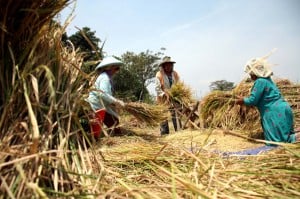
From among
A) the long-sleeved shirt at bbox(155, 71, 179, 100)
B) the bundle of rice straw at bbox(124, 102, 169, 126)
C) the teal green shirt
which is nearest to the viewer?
the teal green shirt

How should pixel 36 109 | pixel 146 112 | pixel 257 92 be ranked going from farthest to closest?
1. pixel 146 112
2. pixel 257 92
3. pixel 36 109

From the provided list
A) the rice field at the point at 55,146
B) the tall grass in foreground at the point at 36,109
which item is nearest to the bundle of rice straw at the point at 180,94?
the rice field at the point at 55,146

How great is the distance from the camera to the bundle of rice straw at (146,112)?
516 cm

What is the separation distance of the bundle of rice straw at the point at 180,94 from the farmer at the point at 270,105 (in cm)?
194

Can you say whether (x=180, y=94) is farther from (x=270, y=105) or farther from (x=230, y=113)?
(x=270, y=105)

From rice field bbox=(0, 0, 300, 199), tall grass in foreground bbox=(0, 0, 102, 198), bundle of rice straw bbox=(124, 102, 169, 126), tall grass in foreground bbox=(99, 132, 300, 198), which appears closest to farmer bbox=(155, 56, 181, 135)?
bundle of rice straw bbox=(124, 102, 169, 126)

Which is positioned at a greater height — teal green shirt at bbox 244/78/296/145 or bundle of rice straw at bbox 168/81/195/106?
bundle of rice straw at bbox 168/81/195/106

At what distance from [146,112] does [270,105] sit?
1897 millimetres

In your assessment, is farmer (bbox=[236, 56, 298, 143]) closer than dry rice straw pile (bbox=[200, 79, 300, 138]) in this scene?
Yes

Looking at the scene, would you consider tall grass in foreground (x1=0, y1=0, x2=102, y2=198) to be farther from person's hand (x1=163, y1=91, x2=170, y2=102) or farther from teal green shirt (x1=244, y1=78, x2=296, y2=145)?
person's hand (x1=163, y1=91, x2=170, y2=102)

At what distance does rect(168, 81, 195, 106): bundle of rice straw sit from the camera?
5965mm

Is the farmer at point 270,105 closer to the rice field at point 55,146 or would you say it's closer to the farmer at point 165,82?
the farmer at point 165,82

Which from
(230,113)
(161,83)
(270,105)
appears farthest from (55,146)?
(161,83)

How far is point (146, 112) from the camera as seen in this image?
5191 mm
